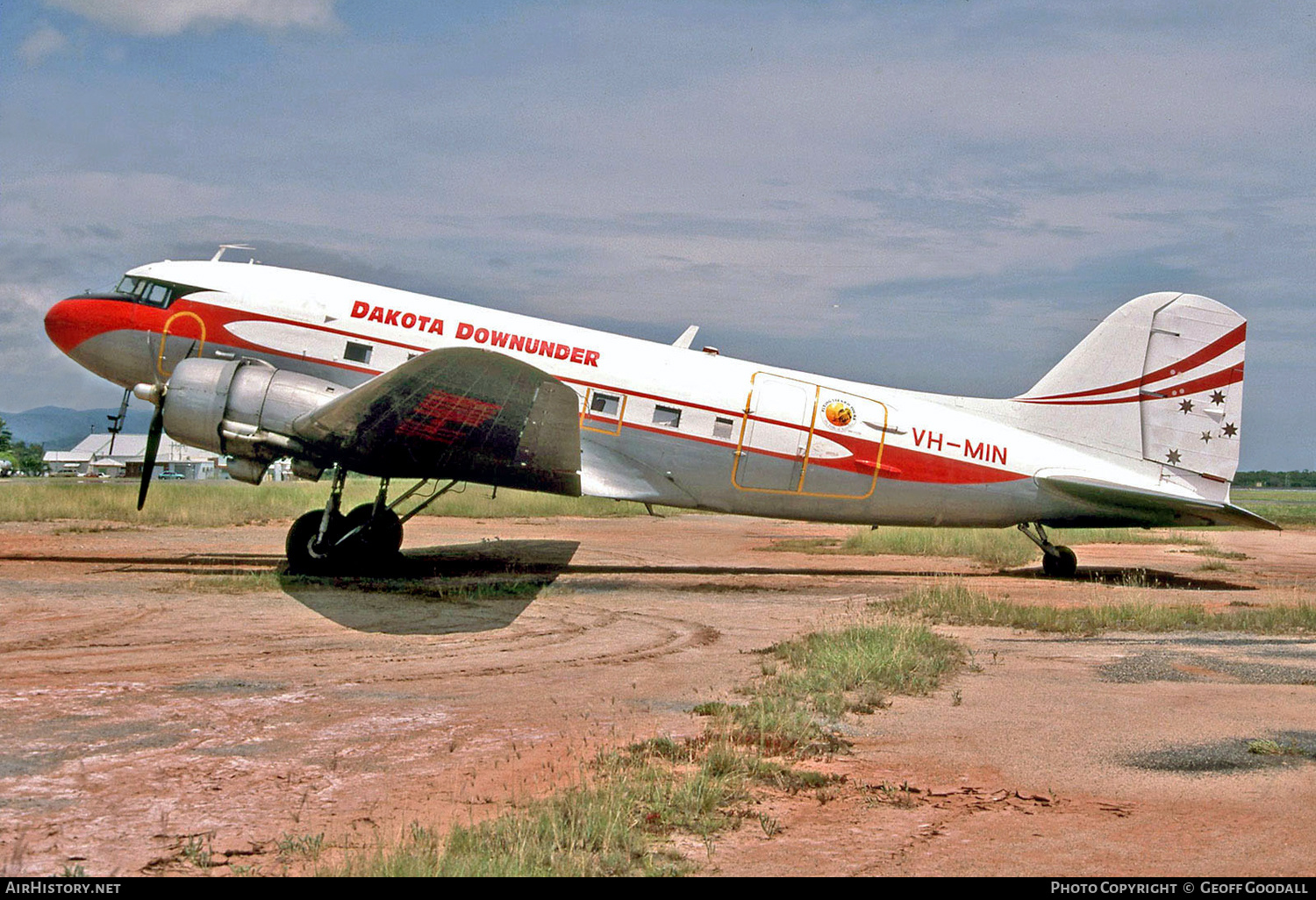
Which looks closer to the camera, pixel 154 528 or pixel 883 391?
pixel 883 391

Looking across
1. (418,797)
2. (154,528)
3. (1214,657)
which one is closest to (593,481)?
(1214,657)

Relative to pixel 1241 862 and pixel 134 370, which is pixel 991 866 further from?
pixel 134 370

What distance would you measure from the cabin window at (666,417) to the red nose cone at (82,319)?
741 centimetres

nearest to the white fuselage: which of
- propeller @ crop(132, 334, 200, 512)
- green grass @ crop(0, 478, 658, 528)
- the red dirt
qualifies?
propeller @ crop(132, 334, 200, 512)

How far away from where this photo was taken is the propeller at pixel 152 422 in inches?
503

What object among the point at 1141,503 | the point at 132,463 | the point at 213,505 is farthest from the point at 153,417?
the point at 132,463

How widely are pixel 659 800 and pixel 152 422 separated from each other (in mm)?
10705

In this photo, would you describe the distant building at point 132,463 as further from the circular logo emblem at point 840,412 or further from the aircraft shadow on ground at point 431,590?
the circular logo emblem at point 840,412

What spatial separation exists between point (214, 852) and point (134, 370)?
11.7 meters

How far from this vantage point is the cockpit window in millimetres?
13961

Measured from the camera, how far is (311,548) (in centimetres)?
1338

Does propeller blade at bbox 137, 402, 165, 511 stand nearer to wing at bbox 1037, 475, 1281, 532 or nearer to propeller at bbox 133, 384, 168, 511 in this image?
propeller at bbox 133, 384, 168, 511

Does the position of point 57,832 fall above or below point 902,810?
below

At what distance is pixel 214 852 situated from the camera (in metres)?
4.12
